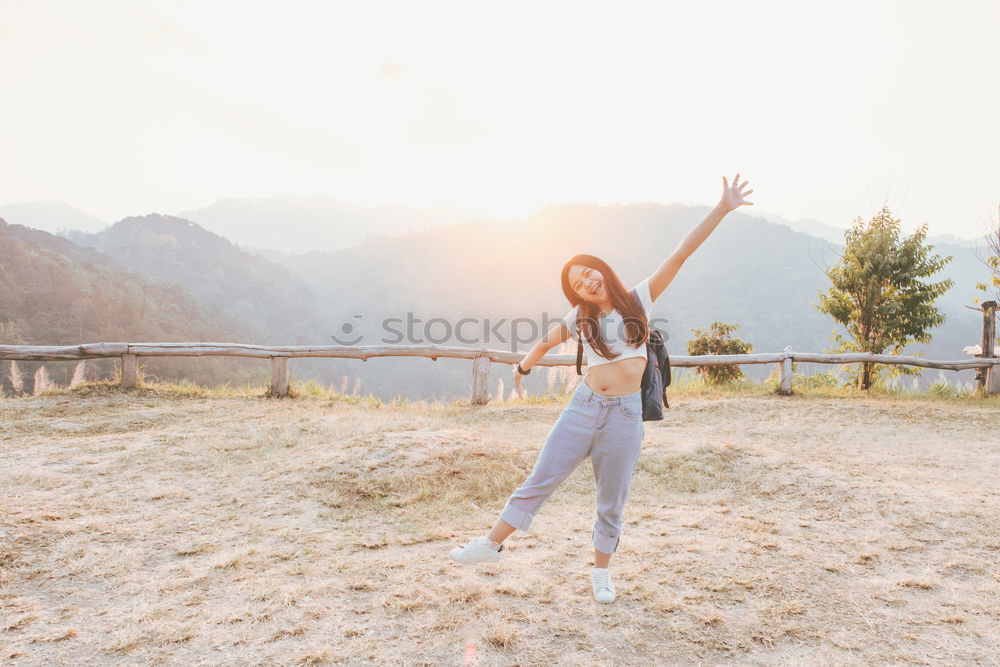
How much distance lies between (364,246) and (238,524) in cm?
13707

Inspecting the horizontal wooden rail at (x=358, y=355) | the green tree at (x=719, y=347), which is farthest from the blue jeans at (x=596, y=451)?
the green tree at (x=719, y=347)

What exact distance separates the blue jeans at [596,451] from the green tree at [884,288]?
10.7m

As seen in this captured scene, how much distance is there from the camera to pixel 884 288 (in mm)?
11500

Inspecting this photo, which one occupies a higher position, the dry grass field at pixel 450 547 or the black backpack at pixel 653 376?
the black backpack at pixel 653 376

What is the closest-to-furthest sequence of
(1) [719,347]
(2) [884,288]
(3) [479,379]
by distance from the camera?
(3) [479,379]
(2) [884,288]
(1) [719,347]

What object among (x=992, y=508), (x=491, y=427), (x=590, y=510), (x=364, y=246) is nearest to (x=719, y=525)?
(x=590, y=510)

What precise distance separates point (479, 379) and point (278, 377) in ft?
11.2

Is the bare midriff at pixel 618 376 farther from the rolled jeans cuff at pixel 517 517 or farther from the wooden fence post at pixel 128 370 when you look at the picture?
the wooden fence post at pixel 128 370

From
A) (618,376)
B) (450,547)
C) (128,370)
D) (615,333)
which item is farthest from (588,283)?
(128,370)

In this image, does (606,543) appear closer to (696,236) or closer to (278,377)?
(696,236)

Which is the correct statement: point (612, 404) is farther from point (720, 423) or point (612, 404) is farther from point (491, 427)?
point (720, 423)

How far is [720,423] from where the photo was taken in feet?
26.6

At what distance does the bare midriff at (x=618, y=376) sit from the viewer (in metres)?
2.67

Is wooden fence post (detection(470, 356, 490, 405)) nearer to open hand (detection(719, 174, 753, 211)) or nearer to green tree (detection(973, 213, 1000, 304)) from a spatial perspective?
open hand (detection(719, 174, 753, 211))
